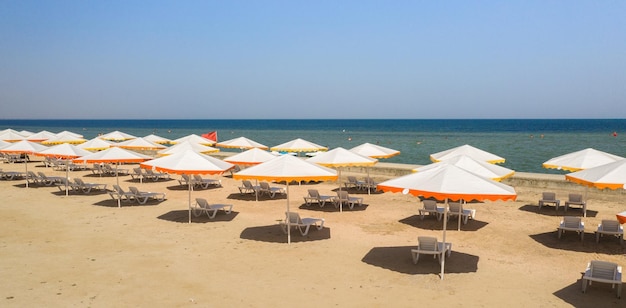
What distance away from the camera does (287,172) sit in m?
9.50

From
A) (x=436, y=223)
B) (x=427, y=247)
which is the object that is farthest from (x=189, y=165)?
(x=436, y=223)

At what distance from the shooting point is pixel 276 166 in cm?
985

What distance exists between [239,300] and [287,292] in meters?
0.78

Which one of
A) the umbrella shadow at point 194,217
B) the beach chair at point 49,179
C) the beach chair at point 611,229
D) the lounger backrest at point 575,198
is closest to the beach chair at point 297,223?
the umbrella shadow at point 194,217

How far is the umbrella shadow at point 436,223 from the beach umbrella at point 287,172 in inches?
129

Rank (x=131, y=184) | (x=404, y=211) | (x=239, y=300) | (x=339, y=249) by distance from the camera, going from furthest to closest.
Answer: (x=131, y=184) < (x=404, y=211) < (x=339, y=249) < (x=239, y=300)

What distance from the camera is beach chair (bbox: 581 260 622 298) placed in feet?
22.8

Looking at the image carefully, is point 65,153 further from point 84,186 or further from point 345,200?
point 345,200

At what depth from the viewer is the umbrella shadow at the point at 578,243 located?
965 cm

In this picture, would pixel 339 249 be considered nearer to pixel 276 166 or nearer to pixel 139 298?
pixel 276 166

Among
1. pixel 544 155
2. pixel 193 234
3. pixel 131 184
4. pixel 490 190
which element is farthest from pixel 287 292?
pixel 544 155

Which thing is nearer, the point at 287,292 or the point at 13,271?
the point at 287,292

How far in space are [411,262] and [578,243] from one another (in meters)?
4.35

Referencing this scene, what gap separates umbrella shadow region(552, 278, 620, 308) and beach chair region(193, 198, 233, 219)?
8.49 meters
